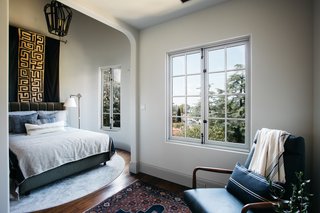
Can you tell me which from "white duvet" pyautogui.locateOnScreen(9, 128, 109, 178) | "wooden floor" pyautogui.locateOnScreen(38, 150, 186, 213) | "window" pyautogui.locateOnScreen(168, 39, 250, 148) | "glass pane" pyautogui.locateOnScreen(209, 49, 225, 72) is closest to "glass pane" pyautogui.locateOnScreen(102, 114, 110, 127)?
"white duvet" pyautogui.locateOnScreen(9, 128, 109, 178)

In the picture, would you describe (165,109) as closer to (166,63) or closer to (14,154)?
(166,63)

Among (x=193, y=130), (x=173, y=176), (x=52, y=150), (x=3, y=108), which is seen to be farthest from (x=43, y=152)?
(x=193, y=130)

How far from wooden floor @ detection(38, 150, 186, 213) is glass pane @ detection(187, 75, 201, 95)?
1527mm

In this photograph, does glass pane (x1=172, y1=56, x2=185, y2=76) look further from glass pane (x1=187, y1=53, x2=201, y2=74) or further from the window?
glass pane (x1=187, y1=53, x2=201, y2=74)

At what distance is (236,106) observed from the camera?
245 centimetres

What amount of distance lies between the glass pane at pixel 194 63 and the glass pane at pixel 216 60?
0.64ft

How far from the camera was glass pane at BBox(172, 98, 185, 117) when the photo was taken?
2.97 meters

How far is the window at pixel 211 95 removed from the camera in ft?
7.91

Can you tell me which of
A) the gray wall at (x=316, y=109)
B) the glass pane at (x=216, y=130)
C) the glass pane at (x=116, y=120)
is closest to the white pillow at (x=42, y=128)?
the glass pane at (x=116, y=120)

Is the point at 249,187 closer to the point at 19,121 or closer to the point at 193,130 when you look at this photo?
the point at 193,130

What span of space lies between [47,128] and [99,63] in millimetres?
2628

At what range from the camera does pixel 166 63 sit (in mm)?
3010

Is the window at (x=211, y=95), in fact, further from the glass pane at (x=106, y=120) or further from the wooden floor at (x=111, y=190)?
the glass pane at (x=106, y=120)

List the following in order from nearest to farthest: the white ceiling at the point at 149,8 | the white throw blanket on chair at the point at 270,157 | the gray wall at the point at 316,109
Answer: the white throw blanket on chair at the point at 270,157 → the gray wall at the point at 316,109 → the white ceiling at the point at 149,8
